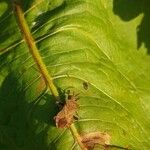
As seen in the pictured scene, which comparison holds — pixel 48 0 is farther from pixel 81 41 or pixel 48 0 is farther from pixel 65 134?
pixel 65 134

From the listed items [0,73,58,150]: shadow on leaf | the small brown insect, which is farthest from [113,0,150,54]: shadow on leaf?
the small brown insect

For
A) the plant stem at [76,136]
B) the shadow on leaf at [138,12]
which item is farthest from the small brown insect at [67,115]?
the shadow on leaf at [138,12]

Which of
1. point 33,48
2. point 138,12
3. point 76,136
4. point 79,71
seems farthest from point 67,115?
point 138,12

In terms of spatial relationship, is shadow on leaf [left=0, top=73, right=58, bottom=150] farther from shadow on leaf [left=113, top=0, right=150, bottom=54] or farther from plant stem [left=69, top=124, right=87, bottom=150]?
shadow on leaf [left=113, top=0, right=150, bottom=54]

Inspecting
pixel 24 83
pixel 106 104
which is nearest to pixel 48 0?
pixel 24 83

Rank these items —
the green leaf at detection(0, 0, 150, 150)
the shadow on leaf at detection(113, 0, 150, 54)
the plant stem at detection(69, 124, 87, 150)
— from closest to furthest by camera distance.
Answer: the plant stem at detection(69, 124, 87, 150) → the green leaf at detection(0, 0, 150, 150) → the shadow on leaf at detection(113, 0, 150, 54)
